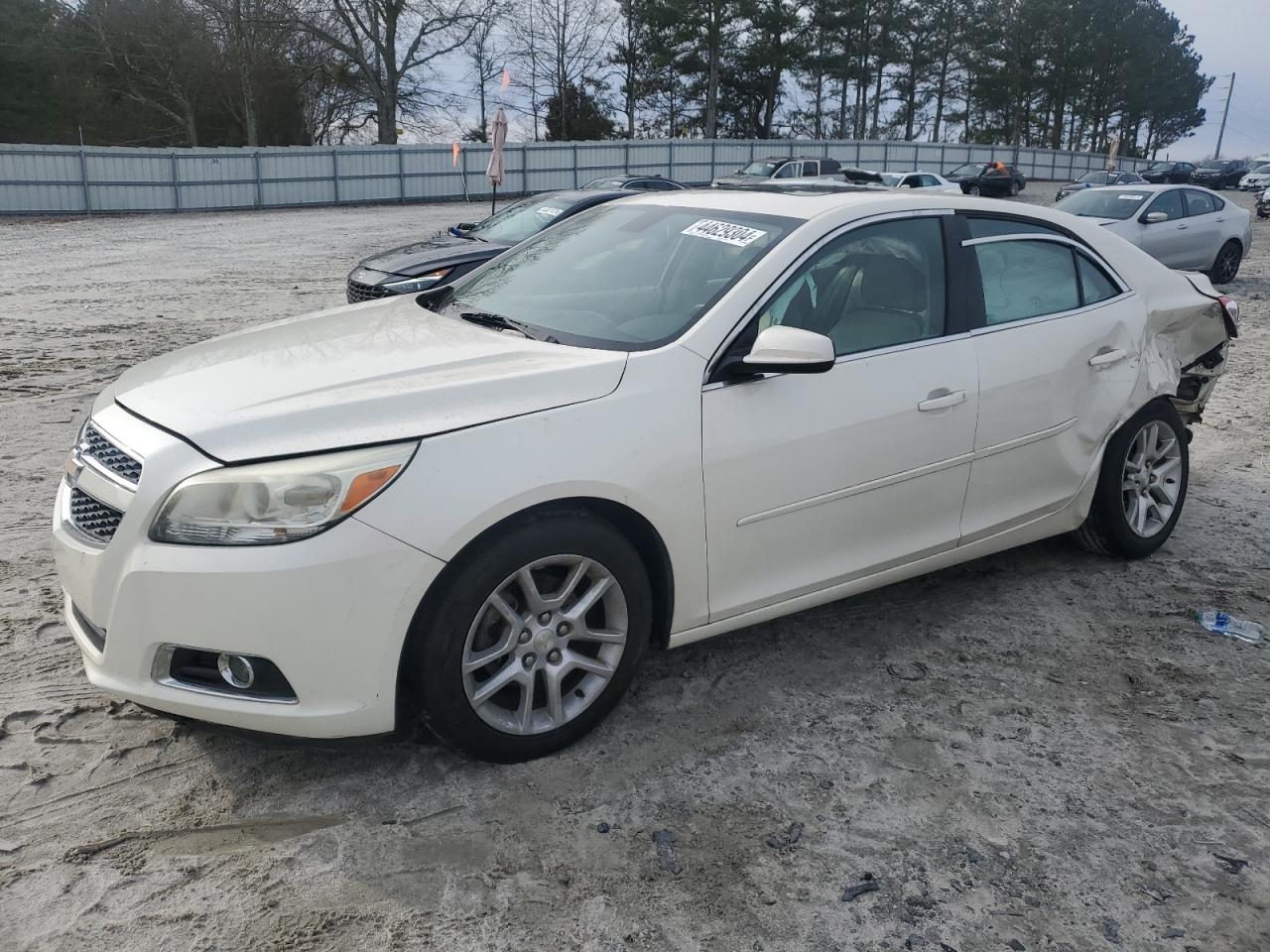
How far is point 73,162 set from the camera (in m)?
25.5

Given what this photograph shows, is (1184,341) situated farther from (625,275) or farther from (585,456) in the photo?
(585,456)

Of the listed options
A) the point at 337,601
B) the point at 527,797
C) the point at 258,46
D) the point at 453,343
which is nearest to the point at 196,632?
the point at 337,601

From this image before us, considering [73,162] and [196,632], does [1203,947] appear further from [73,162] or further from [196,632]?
[73,162]

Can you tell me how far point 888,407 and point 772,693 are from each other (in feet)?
3.53

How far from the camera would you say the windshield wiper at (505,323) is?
3.50m

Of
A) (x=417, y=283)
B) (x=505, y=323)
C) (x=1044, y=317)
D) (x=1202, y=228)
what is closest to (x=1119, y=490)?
(x=1044, y=317)

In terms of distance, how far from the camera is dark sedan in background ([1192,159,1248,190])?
5119 cm

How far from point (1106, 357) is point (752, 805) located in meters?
2.62

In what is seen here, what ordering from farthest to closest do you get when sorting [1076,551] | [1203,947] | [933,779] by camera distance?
[1076,551] → [933,779] → [1203,947]

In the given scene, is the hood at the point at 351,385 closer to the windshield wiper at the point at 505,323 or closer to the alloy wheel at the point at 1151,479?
the windshield wiper at the point at 505,323

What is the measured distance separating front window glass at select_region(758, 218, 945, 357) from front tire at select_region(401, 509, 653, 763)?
1.00 meters

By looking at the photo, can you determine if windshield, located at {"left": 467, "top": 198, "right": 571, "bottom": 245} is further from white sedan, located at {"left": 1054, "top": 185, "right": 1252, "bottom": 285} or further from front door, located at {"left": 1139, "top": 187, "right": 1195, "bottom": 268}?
front door, located at {"left": 1139, "top": 187, "right": 1195, "bottom": 268}

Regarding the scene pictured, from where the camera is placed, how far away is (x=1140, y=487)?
4797 mm

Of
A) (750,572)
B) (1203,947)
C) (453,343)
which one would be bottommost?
(1203,947)
